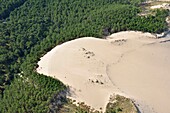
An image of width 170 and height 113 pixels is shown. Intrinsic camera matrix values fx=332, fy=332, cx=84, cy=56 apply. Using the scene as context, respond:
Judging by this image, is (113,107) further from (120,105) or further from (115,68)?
(115,68)

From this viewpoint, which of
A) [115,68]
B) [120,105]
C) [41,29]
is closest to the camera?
[120,105]

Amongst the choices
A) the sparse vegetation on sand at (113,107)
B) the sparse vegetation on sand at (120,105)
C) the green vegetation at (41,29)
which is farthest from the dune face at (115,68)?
the green vegetation at (41,29)

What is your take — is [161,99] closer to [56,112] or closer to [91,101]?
[91,101]

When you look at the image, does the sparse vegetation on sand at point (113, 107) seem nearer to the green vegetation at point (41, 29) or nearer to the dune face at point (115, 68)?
the dune face at point (115, 68)

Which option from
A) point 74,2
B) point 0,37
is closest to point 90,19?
point 74,2

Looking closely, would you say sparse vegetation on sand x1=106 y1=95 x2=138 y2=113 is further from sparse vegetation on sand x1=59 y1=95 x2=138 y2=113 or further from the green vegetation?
the green vegetation

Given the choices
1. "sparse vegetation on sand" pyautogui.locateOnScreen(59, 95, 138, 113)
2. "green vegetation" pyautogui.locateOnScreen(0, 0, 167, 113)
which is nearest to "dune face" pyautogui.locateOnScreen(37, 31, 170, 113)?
"sparse vegetation on sand" pyautogui.locateOnScreen(59, 95, 138, 113)

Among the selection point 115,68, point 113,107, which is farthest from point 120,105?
point 115,68
